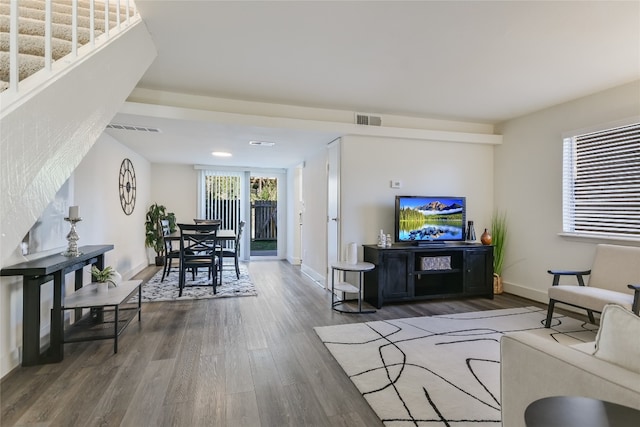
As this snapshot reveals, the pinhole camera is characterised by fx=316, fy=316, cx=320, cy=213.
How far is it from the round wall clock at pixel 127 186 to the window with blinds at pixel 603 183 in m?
6.27

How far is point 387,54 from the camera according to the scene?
2719 millimetres

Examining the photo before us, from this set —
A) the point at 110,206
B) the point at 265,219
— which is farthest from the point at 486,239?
the point at 265,219

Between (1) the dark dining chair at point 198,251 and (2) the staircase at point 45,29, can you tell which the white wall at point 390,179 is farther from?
(2) the staircase at point 45,29

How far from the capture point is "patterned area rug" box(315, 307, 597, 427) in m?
1.85

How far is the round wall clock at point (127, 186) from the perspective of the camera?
499 cm

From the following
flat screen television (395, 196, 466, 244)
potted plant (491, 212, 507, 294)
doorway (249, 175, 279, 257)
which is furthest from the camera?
doorway (249, 175, 279, 257)

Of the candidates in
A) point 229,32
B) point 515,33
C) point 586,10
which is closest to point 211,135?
point 229,32

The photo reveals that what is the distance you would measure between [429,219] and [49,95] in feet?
13.2

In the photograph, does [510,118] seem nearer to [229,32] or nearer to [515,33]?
[515,33]

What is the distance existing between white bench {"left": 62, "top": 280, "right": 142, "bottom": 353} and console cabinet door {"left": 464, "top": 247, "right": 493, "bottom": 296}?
13.1 feet

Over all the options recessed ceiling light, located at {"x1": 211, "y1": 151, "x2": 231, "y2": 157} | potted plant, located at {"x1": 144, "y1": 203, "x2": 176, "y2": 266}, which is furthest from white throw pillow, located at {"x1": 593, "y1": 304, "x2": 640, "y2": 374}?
potted plant, located at {"x1": 144, "y1": 203, "x2": 176, "y2": 266}

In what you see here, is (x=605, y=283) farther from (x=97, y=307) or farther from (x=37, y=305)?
(x=37, y=305)

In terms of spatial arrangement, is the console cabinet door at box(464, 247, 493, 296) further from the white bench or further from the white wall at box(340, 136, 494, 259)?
the white bench

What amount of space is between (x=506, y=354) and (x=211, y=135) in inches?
161
